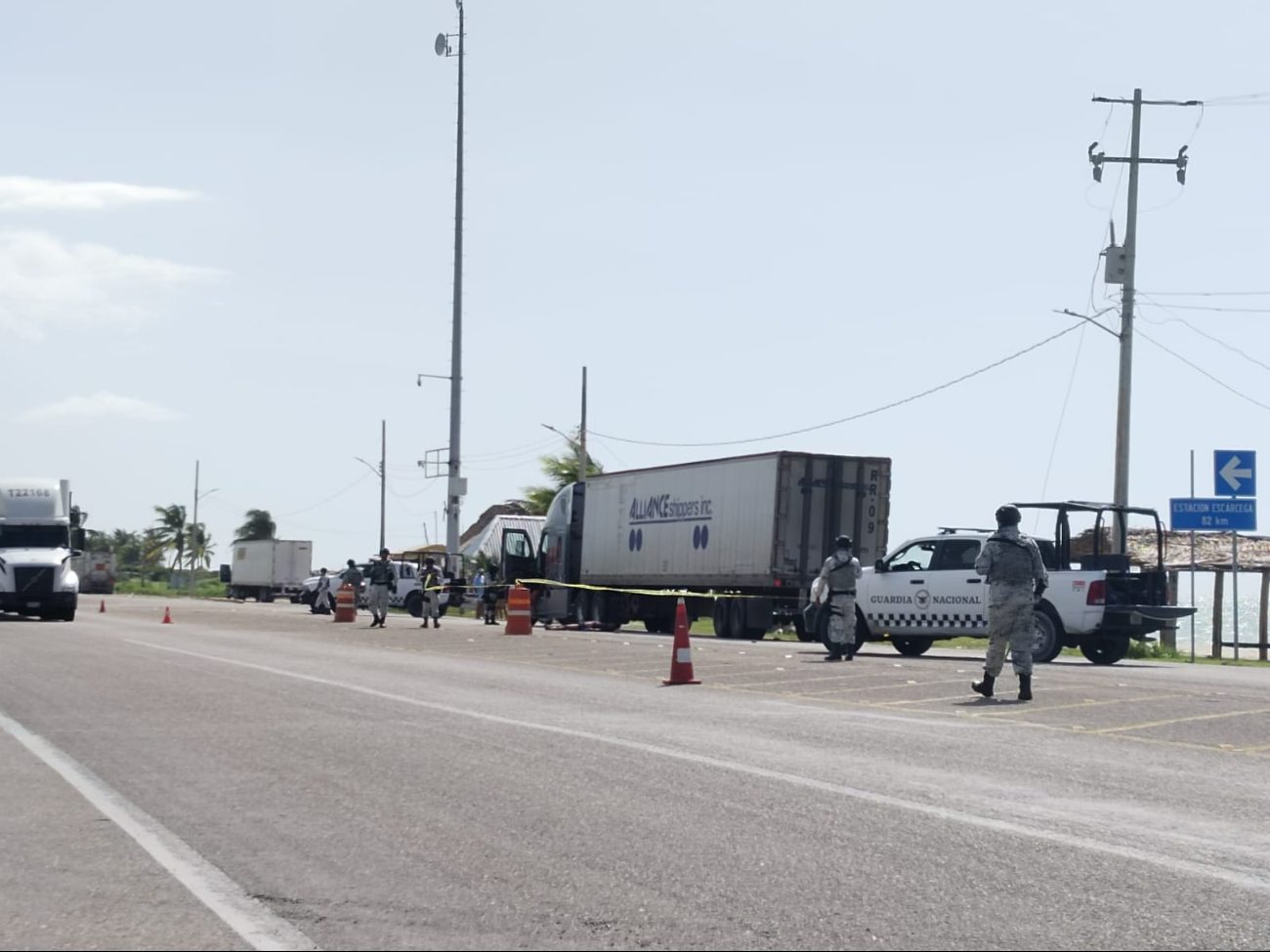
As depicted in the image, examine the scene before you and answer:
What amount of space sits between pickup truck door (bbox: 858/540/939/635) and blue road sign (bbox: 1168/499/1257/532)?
6945mm

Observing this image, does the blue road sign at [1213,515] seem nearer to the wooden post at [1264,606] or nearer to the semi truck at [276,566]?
the wooden post at [1264,606]

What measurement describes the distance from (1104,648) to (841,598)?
4935mm

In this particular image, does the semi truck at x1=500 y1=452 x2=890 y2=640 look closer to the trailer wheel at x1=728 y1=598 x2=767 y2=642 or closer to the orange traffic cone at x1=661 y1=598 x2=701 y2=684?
the trailer wheel at x1=728 y1=598 x2=767 y2=642

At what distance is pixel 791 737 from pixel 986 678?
396 cm

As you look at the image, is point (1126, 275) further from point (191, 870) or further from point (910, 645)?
point (191, 870)

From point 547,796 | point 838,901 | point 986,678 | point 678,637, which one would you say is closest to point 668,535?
point 678,637

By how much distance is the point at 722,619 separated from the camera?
32.3 metres

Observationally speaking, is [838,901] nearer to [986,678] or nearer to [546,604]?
[986,678]

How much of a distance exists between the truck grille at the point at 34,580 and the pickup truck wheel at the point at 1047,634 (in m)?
22.8

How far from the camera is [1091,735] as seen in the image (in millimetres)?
11844

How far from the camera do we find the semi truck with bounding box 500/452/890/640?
3055cm

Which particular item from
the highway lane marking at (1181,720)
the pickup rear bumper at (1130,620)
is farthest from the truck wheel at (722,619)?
the highway lane marking at (1181,720)

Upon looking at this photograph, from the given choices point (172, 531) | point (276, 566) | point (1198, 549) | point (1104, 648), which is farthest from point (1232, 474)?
point (172, 531)

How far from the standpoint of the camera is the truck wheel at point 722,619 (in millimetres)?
32094
